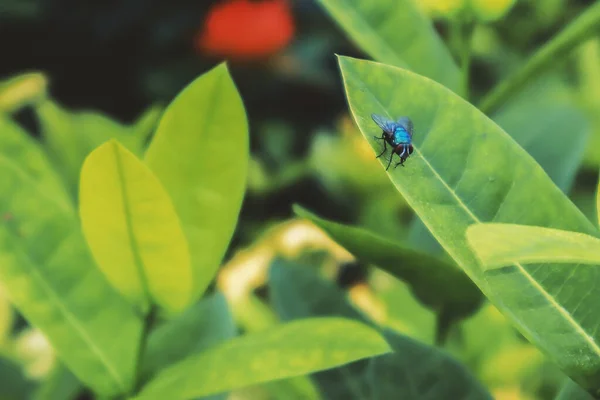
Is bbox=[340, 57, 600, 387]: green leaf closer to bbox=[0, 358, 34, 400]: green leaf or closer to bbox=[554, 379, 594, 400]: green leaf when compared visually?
bbox=[554, 379, 594, 400]: green leaf

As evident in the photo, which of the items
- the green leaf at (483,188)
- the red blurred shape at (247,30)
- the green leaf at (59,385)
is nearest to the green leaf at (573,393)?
the green leaf at (483,188)


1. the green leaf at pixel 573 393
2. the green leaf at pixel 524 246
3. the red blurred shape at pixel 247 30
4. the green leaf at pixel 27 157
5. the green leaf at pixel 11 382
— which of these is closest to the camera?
the green leaf at pixel 524 246

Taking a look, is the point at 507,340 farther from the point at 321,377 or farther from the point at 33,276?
the point at 33,276

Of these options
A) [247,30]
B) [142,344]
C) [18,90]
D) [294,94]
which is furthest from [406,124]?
[294,94]

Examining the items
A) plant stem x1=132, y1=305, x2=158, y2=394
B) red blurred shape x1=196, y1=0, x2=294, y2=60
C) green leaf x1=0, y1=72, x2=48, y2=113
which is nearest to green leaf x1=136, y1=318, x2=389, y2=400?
plant stem x1=132, y1=305, x2=158, y2=394

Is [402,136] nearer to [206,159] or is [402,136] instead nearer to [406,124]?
[406,124]

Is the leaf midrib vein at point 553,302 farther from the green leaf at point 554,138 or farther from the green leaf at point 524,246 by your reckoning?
the green leaf at point 554,138

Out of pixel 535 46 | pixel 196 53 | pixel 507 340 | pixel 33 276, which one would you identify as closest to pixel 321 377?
pixel 33 276
